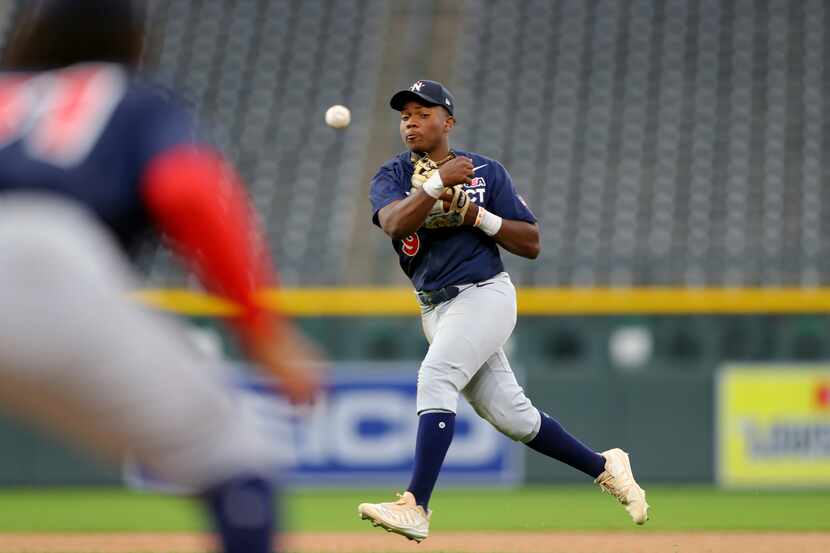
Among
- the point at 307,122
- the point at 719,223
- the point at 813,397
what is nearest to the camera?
the point at 813,397

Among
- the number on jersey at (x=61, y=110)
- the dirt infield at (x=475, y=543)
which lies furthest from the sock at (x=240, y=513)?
the dirt infield at (x=475, y=543)

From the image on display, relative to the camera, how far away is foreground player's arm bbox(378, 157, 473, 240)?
4840mm

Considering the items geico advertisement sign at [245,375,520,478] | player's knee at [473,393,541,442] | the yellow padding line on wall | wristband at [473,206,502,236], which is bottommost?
geico advertisement sign at [245,375,520,478]

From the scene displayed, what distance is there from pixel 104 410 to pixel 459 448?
8135 millimetres

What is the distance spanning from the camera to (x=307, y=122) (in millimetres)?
15031

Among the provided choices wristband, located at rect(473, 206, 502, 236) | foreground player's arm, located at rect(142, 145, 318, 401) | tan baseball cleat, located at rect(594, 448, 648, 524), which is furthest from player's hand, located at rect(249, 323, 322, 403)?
tan baseball cleat, located at rect(594, 448, 648, 524)

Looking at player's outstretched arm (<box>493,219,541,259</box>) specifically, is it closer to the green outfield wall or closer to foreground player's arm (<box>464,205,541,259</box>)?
foreground player's arm (<box>464,205,541,259</box>)

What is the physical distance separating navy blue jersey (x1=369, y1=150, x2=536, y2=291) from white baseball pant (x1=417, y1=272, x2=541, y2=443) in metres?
0.07

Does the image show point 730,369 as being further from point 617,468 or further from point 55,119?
point 55,119

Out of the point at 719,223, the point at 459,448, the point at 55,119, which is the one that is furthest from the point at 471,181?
the point at 719,223

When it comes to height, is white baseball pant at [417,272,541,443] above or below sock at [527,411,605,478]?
above

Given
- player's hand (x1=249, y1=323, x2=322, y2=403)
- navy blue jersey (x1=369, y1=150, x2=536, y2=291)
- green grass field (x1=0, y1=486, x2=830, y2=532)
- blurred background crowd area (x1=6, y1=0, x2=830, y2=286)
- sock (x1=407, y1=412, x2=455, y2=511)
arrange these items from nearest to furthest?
player's hand (x1=249, y1=323, x2=322, y2=403) < sock (x1=407, y1=412, x2=455, y2=511) < navy blue jersey (x1=369, y1=150, x2=536, y2=291) < green grass field (x1=0, y1=486, x2=830, y2=532) < blurred background crowd area (x1=6, y1=0, x2=830, y2=286)

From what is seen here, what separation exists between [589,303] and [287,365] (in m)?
8.21

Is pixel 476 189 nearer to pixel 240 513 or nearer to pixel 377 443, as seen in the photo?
pixel 240 513
